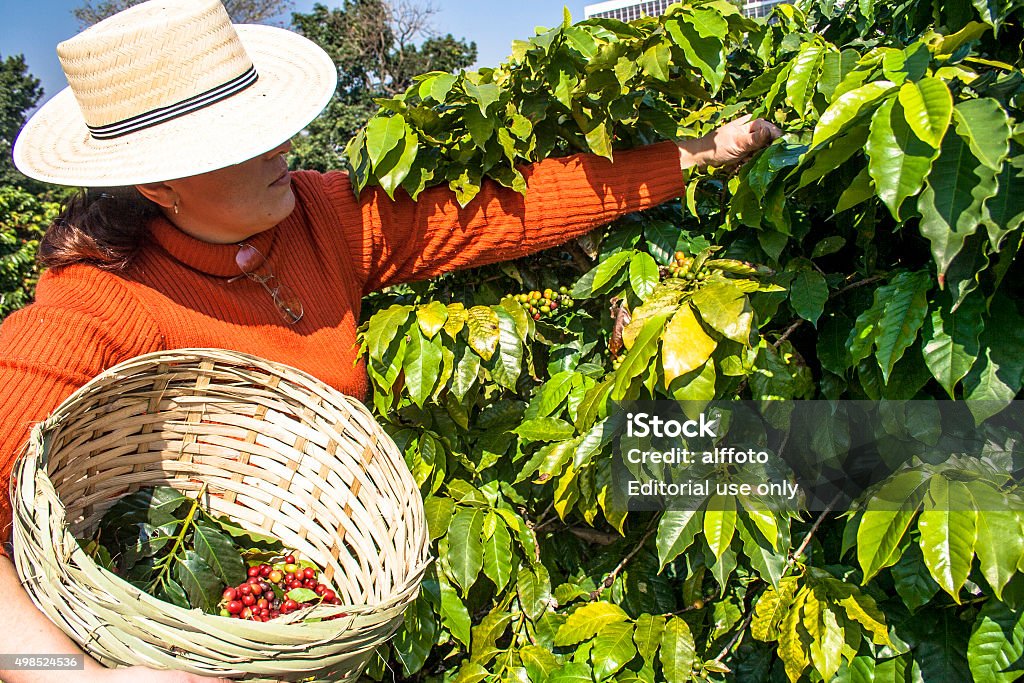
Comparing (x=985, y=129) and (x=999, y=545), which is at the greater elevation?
(x=985, y=129)

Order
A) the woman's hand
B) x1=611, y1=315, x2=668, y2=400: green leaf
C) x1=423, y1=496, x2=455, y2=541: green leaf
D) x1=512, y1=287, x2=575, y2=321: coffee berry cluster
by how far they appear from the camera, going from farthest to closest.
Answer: x1=512, y1=287, x2=575, y2=321: coffee berry cluster
x1=423, y1=496, x2=455, y2=541: green leaf
the woman's hand
x1=611, y1=315, x2=668, y2=400: green leaf

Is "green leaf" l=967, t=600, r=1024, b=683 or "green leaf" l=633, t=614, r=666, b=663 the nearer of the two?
"green leaf" l=967, t=600, r=1024, b=683

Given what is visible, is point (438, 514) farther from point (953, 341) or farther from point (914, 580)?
point (953, 341)

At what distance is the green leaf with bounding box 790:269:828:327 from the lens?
1.42m

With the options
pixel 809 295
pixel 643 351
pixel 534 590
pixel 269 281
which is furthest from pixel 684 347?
pixel 269 281

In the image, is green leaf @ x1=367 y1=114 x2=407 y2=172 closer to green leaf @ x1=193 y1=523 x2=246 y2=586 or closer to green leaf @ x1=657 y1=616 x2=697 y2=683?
green leaf @ x1=193 y1=523 x2=246 y2=586

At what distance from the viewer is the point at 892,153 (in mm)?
1104

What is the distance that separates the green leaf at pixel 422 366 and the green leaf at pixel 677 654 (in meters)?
0.75

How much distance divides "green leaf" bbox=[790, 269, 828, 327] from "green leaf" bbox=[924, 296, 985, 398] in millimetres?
190

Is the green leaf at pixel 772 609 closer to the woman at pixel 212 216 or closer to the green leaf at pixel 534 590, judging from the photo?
the green leaf at pixel 534 590

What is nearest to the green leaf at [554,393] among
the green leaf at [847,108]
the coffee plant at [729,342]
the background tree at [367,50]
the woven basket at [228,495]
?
the coffee plant at [729,342]

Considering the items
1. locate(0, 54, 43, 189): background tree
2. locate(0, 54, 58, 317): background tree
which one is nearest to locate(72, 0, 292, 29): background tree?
locate(0, 54, 43, 189): background tree

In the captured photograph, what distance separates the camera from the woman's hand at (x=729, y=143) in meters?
1.69

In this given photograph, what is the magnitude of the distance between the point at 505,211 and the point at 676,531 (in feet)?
2.77
